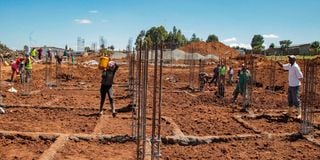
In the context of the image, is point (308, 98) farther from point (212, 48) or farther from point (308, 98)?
point (212, 48)

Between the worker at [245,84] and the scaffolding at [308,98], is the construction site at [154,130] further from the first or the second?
the worker at [245,84]

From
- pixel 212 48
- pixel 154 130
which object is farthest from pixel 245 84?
pixel 212 48

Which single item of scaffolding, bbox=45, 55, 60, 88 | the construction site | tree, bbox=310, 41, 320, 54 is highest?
tree, bbox=310, 41, 320, 54

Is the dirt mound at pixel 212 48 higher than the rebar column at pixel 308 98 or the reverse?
higher

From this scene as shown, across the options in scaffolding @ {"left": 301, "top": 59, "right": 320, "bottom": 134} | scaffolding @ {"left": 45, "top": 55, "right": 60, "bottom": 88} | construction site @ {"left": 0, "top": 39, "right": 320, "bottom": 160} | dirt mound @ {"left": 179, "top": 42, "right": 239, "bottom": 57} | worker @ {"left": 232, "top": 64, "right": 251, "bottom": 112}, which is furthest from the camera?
dirt mound @ {"left": 179, "top": 42, "right": 239, "bottom": 57}

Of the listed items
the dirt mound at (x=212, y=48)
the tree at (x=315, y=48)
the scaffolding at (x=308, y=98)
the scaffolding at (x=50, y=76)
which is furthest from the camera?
the dirt mound at (x=212, y=48)

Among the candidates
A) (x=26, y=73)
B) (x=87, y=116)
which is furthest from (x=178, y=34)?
(x=87, y=116)

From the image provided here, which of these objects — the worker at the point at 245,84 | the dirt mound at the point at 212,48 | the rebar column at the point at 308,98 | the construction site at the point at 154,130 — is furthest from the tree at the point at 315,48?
the rebar column at the point at 308,98

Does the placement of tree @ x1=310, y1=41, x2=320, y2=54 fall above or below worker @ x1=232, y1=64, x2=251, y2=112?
above

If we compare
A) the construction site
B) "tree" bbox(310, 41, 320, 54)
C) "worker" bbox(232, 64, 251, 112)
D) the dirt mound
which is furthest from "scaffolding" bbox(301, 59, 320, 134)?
the dirt mound

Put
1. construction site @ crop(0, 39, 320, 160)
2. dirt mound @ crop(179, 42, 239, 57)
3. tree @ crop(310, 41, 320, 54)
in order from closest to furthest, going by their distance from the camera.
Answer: construction site @ crop(0, 39, 320, 160), tree @ crop(310, 41, 320, 54), dirt mound @ crop(179, 42, 239, 57)

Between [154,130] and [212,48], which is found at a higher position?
[212,48]

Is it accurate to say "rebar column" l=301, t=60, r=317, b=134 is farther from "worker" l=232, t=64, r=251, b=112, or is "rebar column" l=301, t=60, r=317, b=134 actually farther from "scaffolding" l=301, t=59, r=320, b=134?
"worker" l=232, t=64, r=251, b=112

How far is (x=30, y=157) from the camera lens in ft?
21.9
